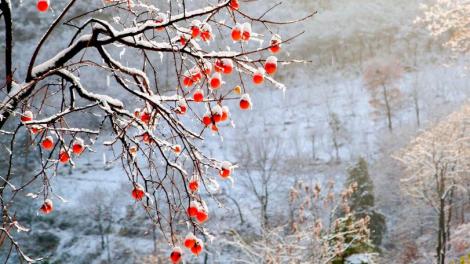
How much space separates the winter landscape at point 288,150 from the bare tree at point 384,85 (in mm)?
103

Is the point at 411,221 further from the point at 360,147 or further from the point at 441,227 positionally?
the point at 360,147

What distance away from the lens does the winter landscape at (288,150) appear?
229 centimetres

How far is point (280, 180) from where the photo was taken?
26031mm

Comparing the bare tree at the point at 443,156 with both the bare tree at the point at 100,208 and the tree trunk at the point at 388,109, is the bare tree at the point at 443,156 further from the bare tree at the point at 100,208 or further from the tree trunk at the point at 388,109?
the bare tree at the point at 100,208

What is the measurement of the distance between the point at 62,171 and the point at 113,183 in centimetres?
484

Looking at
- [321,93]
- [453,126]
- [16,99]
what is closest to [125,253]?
[453,126]

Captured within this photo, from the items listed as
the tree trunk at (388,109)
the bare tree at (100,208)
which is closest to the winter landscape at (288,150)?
the bare tree at (100,208)

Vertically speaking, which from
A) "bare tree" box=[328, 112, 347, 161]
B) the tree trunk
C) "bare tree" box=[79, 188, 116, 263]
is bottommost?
"bare tree" box=[79, 188, 116, 263]

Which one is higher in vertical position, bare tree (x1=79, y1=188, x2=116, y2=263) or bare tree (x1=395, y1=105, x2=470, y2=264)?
bare tree (x1=395, y1=105, x2=470, y2=264)

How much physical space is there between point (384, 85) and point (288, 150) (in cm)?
822

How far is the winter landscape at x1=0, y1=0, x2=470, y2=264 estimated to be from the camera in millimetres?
2291

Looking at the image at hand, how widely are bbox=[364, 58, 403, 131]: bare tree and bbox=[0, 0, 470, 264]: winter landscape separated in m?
0.10

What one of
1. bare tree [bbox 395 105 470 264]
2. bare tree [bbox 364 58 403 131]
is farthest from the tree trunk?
bare tree [bbox 395 105 470 264]

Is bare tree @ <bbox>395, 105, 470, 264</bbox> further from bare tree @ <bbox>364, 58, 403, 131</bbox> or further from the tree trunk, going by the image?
bare tree @ <bbox>364, 58, 403, 131</bbox>
